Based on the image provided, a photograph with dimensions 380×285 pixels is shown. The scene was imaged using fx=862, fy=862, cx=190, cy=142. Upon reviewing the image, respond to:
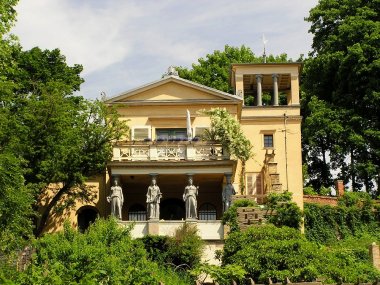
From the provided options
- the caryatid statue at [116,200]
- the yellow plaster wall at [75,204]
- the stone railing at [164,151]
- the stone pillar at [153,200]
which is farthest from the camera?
the yellow plaster wall at [75,204]

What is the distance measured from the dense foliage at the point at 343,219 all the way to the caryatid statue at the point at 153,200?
7.87 meters

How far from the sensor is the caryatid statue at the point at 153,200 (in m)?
35.0

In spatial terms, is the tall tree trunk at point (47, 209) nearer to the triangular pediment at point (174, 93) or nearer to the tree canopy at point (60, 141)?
the tree canopy at point (60, 141)

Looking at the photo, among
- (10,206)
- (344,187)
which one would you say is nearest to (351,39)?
(344,187)

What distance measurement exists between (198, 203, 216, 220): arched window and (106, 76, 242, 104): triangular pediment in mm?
4928

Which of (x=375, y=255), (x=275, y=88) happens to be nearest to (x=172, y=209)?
(x=275, y=88)

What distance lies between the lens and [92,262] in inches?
887

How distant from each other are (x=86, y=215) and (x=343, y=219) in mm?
12081

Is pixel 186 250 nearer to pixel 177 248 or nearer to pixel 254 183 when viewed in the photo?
pixel 177 248

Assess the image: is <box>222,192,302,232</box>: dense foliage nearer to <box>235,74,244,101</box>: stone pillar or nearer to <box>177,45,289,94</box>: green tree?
<box>235,74,244,101</box>: stone pillar

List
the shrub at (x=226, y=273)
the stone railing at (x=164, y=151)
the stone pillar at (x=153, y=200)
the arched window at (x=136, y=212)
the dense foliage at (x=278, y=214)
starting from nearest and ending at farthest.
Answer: the shrub at (x=226, y=273), the dense foliage at (x=278, y=214), the stone pillar at (x=153, y=200), the stone railing at (x=164, y=151), the arched window at (x=136, y=212)

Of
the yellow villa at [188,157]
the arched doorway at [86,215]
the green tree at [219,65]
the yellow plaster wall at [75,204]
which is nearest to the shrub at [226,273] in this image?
the yellow villa at [188,157]

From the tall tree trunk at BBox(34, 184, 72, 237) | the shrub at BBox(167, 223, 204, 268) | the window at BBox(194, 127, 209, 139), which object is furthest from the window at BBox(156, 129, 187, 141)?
the shrub at BBox(167, 223, 204, 268)

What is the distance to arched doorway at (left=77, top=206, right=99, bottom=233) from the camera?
39500 mm
